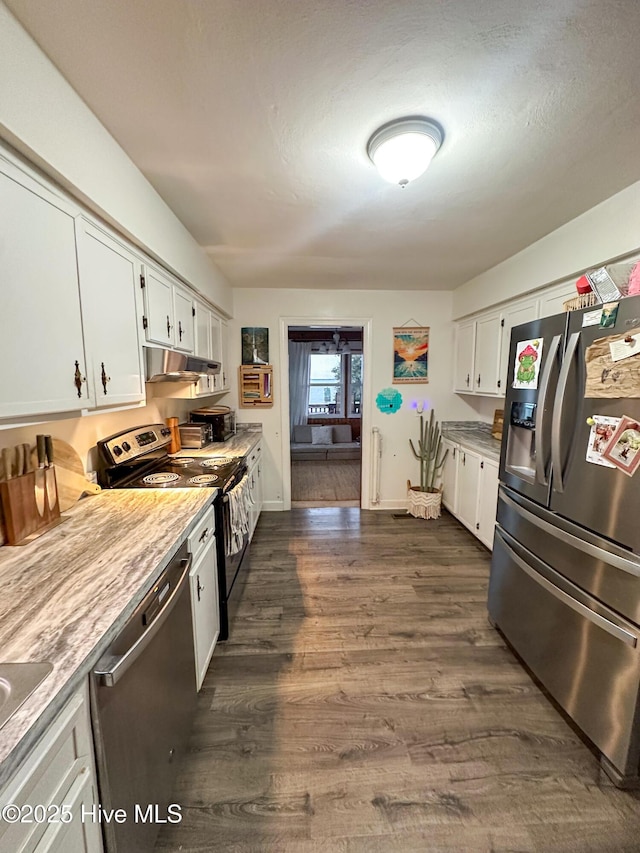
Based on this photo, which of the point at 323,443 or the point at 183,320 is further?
the point at 323,443

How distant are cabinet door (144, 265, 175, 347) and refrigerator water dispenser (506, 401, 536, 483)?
6.78 feet

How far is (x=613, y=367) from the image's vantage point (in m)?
1.32

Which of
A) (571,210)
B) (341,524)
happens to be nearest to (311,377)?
(341,524)

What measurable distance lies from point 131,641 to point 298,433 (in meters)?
6.10

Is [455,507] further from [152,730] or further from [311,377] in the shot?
[311,377]

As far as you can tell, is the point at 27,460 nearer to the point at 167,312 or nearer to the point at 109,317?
the point at 109,317

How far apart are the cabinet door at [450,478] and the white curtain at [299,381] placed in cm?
405

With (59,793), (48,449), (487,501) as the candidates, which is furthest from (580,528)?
(48,449)

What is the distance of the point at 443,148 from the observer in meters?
1.48

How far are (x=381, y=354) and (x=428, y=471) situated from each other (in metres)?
1.44

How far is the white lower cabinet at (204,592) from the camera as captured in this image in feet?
5.00

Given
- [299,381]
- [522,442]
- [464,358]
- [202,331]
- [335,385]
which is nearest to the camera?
[522,442]

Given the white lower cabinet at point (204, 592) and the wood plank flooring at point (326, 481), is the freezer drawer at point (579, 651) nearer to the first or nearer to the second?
the white lower cabinet at point (204, 592)

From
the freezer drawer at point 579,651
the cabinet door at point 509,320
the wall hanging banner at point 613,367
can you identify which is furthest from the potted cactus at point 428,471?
the wall hanging banner at point 613,367
